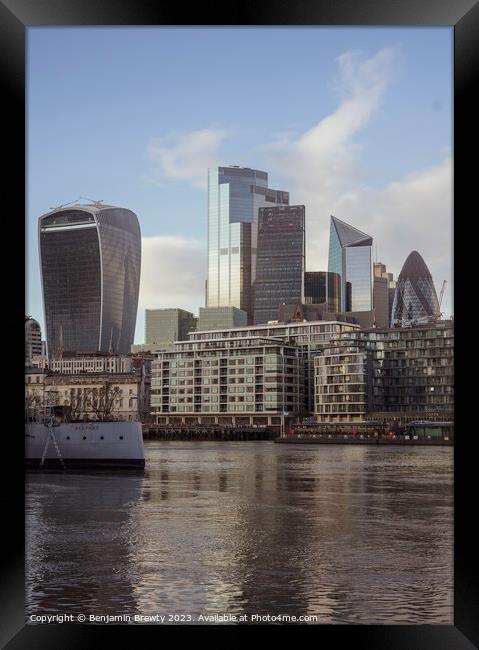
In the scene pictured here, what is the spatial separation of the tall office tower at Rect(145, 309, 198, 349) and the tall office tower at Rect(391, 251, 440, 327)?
22.6 metres

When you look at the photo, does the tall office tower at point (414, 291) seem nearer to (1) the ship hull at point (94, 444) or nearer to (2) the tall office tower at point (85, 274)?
(2) the tall office tower at point (85, 274)

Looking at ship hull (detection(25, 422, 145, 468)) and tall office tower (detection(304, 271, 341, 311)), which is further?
tall office tower (detection(304, 271, 341, 311))

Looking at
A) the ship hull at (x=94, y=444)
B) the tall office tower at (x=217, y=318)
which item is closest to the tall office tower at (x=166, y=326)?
the tall office tower at (x=217, y=318)

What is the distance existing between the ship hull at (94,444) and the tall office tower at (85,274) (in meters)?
71.9

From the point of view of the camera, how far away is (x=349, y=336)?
6366cm

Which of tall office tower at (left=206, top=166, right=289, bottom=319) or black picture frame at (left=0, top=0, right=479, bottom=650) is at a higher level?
tall office tower at (left=206, top=166, right=289, bottom=319)

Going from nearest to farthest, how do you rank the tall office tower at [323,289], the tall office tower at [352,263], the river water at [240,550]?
the river water at [240,550] < the tall office tower at [323,289] < the tall office tower at [352,263]

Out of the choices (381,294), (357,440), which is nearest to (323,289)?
(381,294)

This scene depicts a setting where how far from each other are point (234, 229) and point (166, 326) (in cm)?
2097

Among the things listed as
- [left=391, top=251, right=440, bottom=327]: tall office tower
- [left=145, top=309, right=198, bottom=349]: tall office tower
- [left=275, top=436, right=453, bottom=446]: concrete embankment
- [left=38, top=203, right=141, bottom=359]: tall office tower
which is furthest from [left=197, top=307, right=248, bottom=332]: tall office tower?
[left=275, top=436, right=453, bottom=446]: concrete embankment

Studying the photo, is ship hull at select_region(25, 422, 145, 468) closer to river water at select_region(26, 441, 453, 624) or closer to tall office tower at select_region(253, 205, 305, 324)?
river water at select_region(26, 441, 453, 624)

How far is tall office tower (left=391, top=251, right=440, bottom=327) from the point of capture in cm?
9838

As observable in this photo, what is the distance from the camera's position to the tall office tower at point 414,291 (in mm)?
98375
